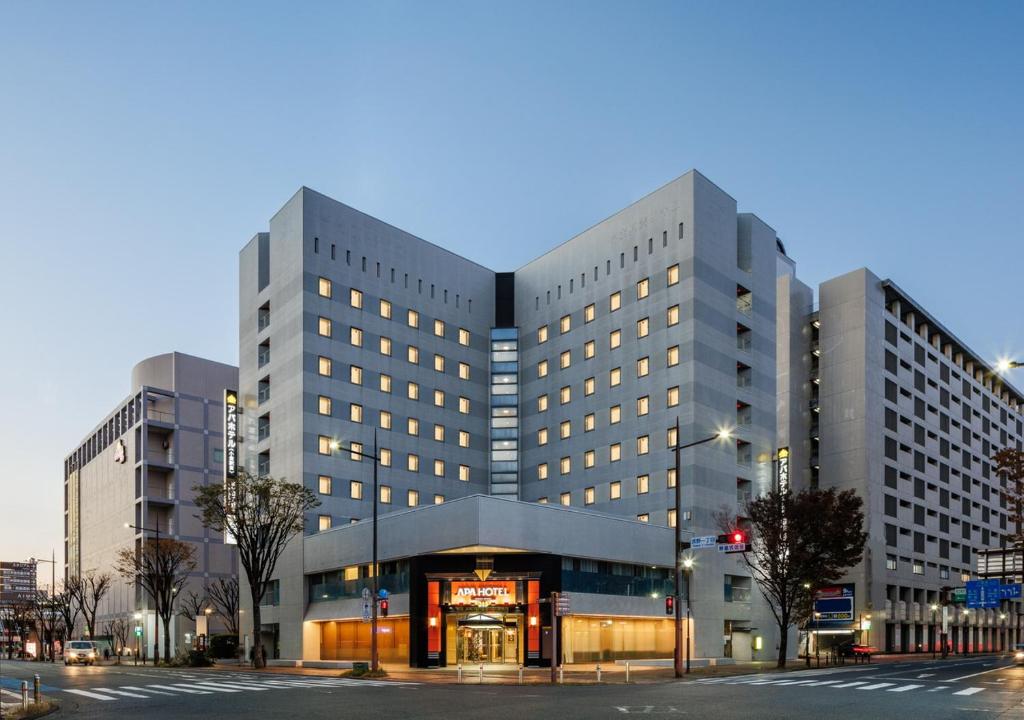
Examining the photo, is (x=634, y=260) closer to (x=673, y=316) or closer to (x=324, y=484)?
(x=673, y=316)

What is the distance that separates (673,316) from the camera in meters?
73.7

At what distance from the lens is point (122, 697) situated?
32281 millimetres

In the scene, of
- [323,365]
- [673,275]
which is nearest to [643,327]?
[673,275]

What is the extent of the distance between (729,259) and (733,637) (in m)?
29.6

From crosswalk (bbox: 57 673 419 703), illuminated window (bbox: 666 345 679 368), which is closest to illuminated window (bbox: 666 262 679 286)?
illuminated window (bbox: 666 345 679 368)

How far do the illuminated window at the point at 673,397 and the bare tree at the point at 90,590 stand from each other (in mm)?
70990

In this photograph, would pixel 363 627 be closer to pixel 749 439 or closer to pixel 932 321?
pixel 749 439

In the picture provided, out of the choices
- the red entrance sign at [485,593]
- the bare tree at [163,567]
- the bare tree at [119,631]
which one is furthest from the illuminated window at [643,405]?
the bare tree at [119,631]

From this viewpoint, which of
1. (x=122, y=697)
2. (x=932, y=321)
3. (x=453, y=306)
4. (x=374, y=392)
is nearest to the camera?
(x=122, y=697)

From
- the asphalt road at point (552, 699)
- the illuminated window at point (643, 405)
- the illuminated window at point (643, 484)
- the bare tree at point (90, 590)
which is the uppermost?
the illuminated window at point (643, 405)

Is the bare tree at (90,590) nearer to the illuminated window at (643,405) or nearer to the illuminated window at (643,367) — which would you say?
the illuminated window at (643,405)

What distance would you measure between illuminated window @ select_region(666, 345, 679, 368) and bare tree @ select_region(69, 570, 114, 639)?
7189 centimetres

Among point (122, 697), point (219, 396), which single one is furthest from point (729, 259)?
point (219, 396)

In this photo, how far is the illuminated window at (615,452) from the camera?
7694 centimetres
